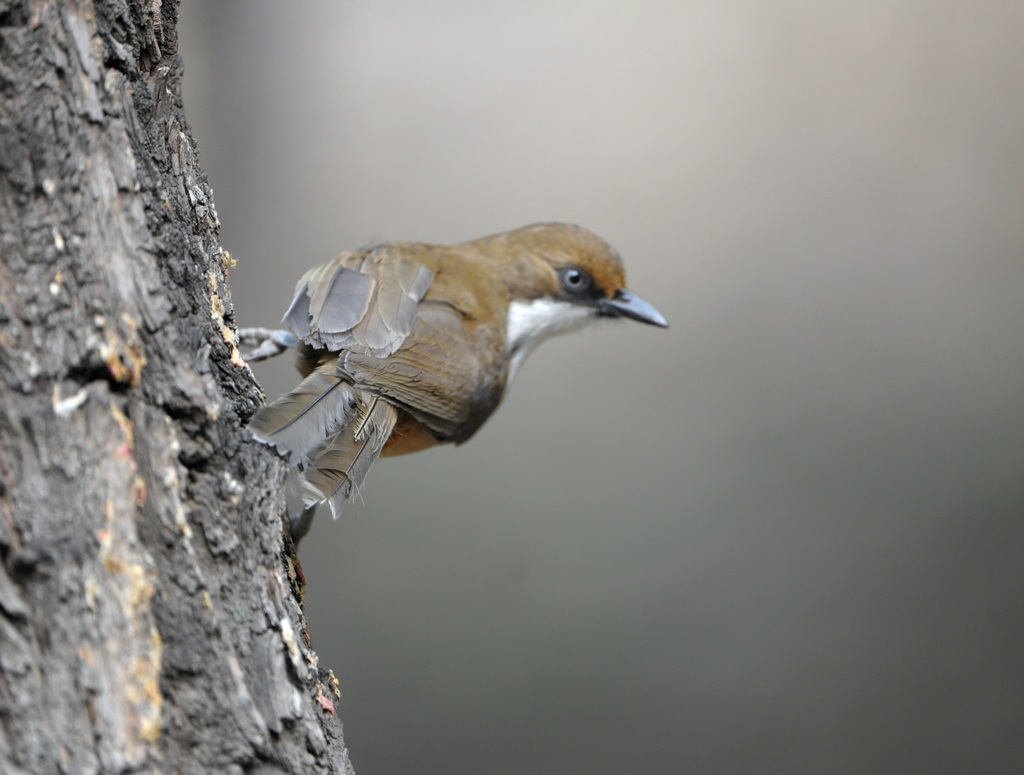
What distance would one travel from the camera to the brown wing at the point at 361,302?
5.24ft

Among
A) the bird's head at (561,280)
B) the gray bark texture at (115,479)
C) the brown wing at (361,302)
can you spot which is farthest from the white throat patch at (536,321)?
the gray bark texture at (115,479)

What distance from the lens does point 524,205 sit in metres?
3.03

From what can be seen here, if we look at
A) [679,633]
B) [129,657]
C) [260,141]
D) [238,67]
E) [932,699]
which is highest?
[238,67]

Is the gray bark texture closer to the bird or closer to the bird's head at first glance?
the bird

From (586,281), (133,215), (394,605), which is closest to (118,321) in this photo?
(133,215)

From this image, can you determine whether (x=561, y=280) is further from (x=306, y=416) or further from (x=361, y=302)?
(x=306, y=416)

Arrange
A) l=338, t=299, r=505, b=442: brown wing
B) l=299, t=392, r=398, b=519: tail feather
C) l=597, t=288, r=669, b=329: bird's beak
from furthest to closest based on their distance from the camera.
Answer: l=597, t=288, r=669, b=329: bird's beak < l=338, t=299, r=505, b=442: brown wing < l=299, t=392, r=398, b=519: tail feather

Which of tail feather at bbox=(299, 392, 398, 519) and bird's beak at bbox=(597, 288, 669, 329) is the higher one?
bird's beak at bbox=(597, 288, 669, 329)

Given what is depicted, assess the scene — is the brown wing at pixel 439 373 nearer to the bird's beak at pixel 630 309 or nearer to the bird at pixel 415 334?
the bird at pixel 415 334

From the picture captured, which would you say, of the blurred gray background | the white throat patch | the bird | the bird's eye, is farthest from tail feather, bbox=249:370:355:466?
the blurred gray background

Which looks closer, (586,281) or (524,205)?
(586,281)

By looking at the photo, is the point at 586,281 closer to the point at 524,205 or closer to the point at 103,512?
the point at 524,205

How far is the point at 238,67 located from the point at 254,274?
67 centimetres

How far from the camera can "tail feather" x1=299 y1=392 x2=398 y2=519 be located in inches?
51.8
